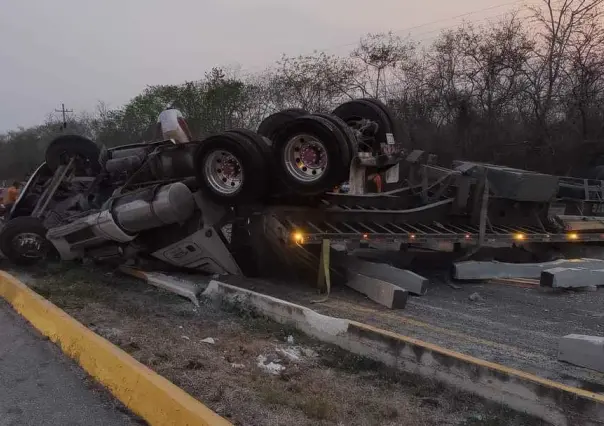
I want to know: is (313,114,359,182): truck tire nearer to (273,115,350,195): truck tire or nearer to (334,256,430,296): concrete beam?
(273,115,350,195): truck tire

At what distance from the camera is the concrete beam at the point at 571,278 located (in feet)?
24.8

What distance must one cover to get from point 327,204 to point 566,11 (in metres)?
18.9

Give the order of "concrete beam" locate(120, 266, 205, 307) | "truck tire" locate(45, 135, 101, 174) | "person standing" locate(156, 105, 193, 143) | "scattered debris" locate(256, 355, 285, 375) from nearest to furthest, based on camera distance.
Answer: "scattered debris" locate(256, 355, 285, 375), "concrete beam" locate(120, 266, 205, 307), "person standing" locate(156, 105, 193, 143), "truck tire" locate(45, 135, 101, 174)

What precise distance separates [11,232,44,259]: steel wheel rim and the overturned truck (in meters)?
0.02

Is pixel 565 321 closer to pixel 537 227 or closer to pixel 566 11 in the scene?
pixel 537 227

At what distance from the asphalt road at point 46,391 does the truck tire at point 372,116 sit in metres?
4.99

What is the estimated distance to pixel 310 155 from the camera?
7012 millimetres

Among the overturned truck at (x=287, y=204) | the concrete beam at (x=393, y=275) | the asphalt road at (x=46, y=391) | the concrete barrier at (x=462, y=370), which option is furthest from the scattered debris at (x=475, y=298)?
the asphalt road at (x=46, y=391)

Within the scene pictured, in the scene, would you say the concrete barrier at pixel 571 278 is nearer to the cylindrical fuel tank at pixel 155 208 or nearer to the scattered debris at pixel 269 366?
the scattered debris at pixel 269 366

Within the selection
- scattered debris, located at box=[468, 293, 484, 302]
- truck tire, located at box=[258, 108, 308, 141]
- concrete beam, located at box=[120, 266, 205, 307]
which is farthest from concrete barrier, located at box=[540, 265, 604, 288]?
concrete beam, located at box=[120, 266, 205, 307]

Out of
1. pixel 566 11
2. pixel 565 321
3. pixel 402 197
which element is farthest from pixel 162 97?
pixel 565 321

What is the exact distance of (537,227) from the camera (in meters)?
9.53

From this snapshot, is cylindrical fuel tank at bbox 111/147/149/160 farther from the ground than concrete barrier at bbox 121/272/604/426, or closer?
farther from the ground

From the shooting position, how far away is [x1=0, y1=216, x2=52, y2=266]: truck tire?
8.87 metres
